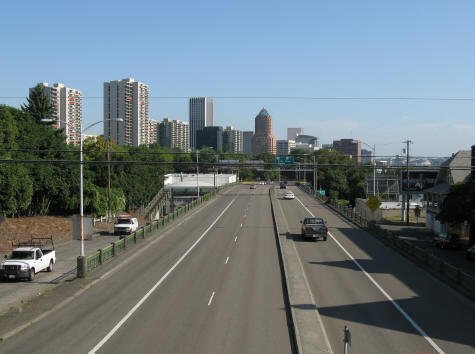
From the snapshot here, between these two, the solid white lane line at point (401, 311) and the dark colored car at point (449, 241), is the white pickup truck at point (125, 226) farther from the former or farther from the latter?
the dark colored car at point (449, 241)

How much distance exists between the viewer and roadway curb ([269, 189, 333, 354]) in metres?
15.1

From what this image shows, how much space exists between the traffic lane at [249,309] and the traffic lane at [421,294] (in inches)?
196

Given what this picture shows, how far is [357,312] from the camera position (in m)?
19.6

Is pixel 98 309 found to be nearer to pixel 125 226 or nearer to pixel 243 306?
pixel 243 306

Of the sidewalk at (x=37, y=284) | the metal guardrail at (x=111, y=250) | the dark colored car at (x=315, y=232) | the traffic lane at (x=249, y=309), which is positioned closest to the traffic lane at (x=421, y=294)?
the dark colored car at (x=315, y=232)

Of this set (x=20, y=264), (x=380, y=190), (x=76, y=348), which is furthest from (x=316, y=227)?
(x=380, y=190)

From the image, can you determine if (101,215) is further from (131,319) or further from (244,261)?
(131,319)

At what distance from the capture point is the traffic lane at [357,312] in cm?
1577

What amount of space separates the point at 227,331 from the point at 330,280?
1068 centimetres

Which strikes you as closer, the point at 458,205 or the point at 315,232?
the point at 315,232

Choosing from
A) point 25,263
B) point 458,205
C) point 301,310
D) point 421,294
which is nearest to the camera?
point 301,310

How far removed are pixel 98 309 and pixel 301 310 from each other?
842 centimetres

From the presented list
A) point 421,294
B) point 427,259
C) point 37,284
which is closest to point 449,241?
point 427,259

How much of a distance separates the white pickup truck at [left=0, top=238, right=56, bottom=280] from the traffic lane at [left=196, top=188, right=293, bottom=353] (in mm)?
11096
